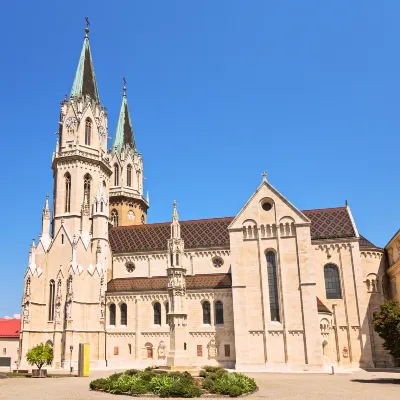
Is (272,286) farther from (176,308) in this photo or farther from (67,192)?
(67,192)

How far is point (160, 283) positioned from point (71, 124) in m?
23.8

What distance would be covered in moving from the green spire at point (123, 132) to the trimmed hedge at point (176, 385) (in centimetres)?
4930

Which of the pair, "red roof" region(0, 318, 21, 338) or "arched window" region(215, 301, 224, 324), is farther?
"red roof" region(0, 318, 21, 338)

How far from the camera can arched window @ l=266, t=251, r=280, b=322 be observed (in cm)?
4184

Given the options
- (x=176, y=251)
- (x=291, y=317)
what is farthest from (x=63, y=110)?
(x=291, y=317)

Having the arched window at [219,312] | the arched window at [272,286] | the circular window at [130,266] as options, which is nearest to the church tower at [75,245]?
the circular window at [130,266]

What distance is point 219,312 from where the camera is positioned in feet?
151

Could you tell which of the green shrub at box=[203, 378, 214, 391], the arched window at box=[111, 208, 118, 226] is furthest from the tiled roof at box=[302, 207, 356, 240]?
the arched window at box=[111, 208, 118, 226]

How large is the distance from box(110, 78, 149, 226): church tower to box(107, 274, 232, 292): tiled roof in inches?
583

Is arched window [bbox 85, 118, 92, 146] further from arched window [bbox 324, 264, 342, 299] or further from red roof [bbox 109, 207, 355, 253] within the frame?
arched window [bbox 324, 264, 342, 299]

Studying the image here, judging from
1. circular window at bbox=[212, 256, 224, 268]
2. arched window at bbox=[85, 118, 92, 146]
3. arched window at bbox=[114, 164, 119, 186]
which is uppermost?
arched window at bbox=[85, 118, 92, 146]

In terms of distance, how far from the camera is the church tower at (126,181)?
65688 mm

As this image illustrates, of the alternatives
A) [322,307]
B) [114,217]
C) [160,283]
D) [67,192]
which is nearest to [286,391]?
[322,307]

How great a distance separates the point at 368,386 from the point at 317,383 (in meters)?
3.19
